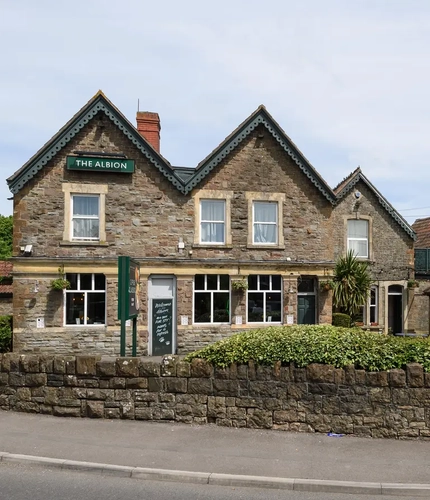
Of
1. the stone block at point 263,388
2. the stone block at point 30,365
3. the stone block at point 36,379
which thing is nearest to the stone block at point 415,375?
the stone block at point 263,388

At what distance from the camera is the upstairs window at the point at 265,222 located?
19.9 m

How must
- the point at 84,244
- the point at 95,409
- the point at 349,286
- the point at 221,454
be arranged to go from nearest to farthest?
the point at 221,454 < the point at 95,409 < the point at 84,244 < the point at 349,286

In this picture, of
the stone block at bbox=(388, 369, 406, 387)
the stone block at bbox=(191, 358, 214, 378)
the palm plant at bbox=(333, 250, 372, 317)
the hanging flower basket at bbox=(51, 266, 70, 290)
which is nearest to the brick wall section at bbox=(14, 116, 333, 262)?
the hanging flower basket at bbox=(51, 266, 70, 290)

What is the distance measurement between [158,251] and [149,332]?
10.1ft

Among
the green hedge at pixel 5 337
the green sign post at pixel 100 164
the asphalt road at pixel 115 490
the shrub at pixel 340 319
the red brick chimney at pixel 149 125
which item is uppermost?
the red brick chimney at pixel 149 125

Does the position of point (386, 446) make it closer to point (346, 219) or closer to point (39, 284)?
point (39, 284)

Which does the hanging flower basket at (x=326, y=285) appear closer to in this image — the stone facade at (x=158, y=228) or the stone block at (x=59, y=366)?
the stone facade at (x=158, y=228)

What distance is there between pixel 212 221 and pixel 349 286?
657 cm

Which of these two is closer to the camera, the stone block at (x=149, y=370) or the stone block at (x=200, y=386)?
the stone block at (x=200, y=386)

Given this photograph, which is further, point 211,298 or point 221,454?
point 211,298

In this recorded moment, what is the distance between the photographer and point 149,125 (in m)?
21.4

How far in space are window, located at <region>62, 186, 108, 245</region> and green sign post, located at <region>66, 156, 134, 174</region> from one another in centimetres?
63

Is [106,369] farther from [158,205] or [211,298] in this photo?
[158,205]

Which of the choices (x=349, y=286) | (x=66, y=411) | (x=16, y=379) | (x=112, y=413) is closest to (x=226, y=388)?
(x=112, y=413)
